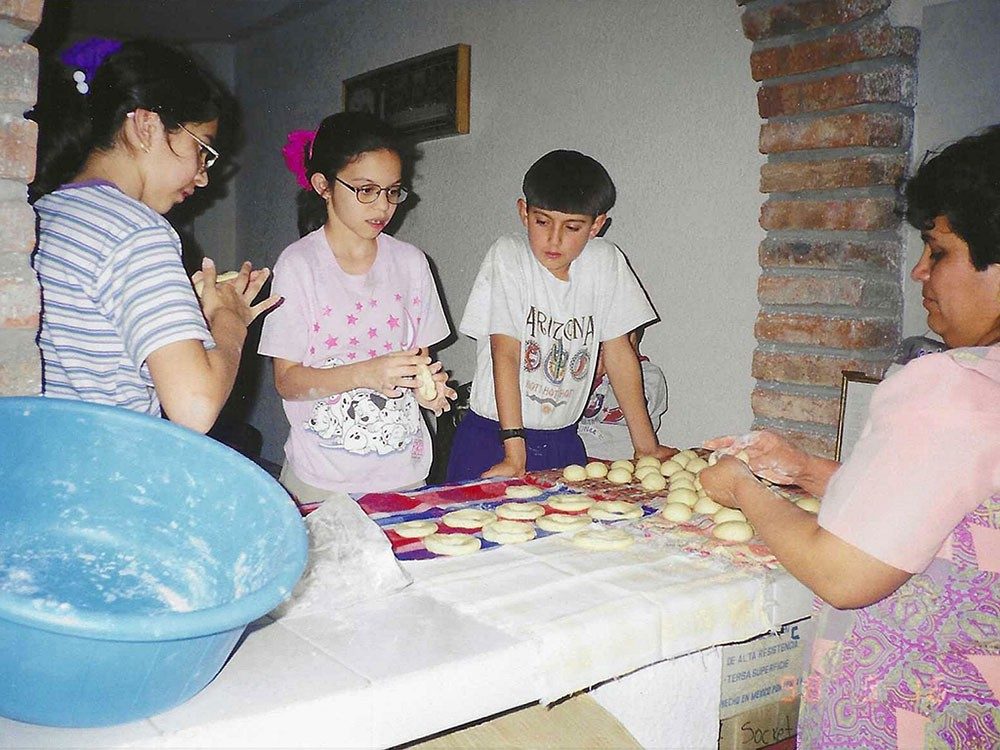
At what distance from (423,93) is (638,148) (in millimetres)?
1524

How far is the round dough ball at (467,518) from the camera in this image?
5.05 feet

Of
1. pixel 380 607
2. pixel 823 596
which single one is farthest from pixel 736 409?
pixel 380 607

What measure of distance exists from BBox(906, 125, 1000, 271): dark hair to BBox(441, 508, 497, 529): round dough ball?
938 mm

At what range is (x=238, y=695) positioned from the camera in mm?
878

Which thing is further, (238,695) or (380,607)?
(380,607)

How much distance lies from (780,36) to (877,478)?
1828mm

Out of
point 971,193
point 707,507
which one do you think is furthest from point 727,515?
point 971,193

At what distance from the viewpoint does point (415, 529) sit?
58.2 inches

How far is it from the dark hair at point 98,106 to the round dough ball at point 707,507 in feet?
4.21

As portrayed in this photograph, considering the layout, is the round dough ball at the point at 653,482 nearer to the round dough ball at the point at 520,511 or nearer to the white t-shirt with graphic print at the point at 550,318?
the round dough ball at the point at 520,511

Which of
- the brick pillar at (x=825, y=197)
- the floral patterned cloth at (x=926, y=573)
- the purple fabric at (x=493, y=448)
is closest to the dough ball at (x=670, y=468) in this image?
the purple fabric at (x=493, y=448)

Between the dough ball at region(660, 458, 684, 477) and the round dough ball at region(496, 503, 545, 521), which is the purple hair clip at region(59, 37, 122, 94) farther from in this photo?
the dough ball at region(660, 458, 684, 477)

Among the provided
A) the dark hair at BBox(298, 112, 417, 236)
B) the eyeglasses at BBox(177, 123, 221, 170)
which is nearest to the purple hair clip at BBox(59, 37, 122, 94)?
the eyeglasses at BBox(177, 123, 221, 170)

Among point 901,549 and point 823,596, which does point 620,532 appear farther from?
point 901,549
